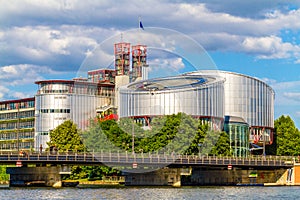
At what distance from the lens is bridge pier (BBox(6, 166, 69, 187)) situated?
472ft

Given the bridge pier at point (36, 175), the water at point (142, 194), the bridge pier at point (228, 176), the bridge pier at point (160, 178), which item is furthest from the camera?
the bridge pier at point (228, 176)

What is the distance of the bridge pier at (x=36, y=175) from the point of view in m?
144

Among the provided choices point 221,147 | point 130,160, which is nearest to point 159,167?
point 130,160

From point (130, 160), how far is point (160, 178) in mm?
15119

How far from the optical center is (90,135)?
189500 mm

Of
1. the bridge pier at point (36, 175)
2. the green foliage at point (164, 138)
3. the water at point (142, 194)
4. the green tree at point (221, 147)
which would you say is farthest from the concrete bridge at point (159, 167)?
the water at point (142, 194)

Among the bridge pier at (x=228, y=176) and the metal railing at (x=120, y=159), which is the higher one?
the metal railing at (x=120, y=159)

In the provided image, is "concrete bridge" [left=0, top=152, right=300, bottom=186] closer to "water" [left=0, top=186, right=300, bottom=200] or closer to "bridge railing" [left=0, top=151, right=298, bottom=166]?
"bridge railing" [left=0, top=151, right=298, bottom=166]

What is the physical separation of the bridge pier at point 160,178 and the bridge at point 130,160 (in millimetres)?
3344

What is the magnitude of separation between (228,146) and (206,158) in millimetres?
32081

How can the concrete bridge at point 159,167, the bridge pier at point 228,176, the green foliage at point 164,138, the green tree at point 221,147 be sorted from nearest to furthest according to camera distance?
the concrete bridge at point 159,167 → the bridge pier at point 228,176 → the green foliage at point 164,138 → the green tree at point 221,147

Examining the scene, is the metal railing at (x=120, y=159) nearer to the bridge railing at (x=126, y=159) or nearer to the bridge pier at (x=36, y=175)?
the bridge railing at (x=126, y=159)

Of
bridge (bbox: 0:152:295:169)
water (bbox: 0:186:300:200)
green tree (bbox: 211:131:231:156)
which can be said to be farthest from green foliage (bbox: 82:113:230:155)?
water (bbox: 0:186:300:200)

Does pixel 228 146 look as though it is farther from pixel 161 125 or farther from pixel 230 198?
pixel 230 198
